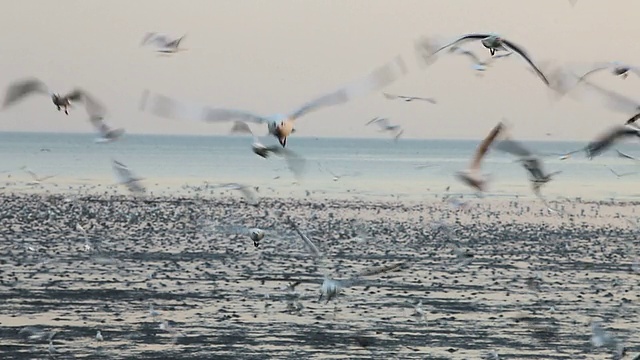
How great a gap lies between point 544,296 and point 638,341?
4378 mm

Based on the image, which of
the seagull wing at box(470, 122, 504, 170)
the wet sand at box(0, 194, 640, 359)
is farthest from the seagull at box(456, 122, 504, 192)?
the wet sand at box(0, 194, 640, 359)

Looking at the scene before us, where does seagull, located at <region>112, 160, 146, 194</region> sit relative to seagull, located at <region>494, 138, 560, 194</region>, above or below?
above

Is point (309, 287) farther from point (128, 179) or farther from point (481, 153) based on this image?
point (481, 153)

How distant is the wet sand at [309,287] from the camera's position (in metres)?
18.4

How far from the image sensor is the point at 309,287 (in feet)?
79.4

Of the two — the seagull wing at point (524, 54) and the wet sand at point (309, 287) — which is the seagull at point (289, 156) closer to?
the seagull wing at point (524, 54)

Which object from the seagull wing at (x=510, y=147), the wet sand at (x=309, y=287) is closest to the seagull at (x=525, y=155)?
the seagull wing at (x=510, y=147)

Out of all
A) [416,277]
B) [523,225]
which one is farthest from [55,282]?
[523,225]

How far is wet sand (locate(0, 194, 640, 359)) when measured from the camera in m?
18.4

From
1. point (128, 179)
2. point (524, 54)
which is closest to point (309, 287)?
point (128, 179)

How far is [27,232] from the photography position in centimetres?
3416

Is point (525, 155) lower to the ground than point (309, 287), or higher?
lower

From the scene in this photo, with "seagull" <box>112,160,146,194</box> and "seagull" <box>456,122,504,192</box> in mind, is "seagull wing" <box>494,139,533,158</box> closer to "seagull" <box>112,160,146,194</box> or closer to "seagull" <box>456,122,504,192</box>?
"seagull" <box>456,122,504,192</box>

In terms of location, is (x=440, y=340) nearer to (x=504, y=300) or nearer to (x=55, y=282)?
(x=504, y=300)
